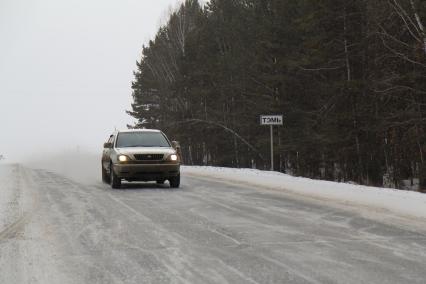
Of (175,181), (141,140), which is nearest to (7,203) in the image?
(175,181)

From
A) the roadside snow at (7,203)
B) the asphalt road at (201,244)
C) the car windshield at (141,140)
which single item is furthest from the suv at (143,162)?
the asphalt road at (201,244)

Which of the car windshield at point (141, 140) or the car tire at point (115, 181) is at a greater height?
the car windshield at point (141, 140)

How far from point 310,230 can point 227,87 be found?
3318 centimetres

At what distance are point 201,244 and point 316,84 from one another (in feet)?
80.7

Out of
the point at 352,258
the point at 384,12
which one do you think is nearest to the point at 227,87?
the point at 384,12

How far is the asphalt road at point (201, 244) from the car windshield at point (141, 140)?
16.2ft

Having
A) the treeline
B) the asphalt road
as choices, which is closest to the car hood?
the asphalt road

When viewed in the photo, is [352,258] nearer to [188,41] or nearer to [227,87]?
[227,87]

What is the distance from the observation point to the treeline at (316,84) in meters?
21.7

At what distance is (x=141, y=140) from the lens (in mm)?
17531

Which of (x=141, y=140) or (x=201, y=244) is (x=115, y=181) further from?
(x=201, y=244)

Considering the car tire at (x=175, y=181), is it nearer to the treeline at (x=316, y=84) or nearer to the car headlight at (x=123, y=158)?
the car headlight at (x=123, y=158)

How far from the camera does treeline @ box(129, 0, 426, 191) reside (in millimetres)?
21672

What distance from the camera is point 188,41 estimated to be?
45.5 meters
